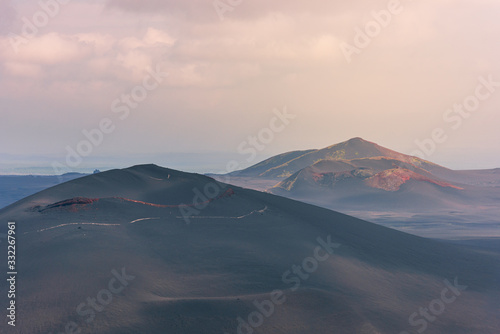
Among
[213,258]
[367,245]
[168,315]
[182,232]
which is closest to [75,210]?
[182,232]

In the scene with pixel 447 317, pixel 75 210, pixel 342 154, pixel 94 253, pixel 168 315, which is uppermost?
pixel 342 154

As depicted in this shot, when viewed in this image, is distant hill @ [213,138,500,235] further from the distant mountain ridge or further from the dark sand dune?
the dark sand dune

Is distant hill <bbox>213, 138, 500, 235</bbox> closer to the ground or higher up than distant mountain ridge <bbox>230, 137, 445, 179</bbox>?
closer to the ground

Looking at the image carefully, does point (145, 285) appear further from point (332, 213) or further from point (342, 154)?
point (342, 154)
